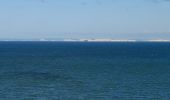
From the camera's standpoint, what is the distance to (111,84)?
7262cm

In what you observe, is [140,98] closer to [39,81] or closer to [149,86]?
[149,86]

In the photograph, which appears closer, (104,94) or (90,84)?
Result: (104,94)

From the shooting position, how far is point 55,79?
7975 centimetres

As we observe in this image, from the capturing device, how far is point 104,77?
84.6 metres

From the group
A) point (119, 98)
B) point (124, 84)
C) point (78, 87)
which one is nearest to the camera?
point (119, 98)

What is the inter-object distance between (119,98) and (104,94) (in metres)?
4.01

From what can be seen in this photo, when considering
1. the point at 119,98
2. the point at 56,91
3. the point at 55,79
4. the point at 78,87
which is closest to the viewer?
the point at 119,98

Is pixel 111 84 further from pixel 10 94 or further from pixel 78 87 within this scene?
pixel 10 94

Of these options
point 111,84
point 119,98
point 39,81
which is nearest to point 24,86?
point 39,81

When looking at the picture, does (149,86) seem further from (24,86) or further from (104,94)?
(24,86)

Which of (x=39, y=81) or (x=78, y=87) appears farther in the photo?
(x=39, y=81)

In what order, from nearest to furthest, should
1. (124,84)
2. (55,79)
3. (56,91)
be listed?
(56,91) → (124,84) → (55,79)

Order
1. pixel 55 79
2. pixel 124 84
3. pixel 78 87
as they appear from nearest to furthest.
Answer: pixel 78 87
pixel 124 84
pixel 55 79

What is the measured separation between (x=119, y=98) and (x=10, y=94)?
1496cm
